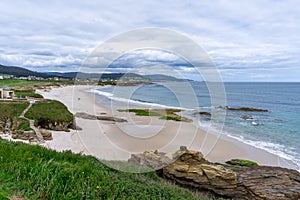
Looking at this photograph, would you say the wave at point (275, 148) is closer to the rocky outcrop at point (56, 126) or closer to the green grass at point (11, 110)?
the rocky outcrop at point (56, 126)

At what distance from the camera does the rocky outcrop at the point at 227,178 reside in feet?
30.4

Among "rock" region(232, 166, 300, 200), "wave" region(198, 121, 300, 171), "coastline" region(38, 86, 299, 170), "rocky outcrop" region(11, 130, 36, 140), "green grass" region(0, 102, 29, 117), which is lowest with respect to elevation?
"wave" region(198, 121, 300, 171)

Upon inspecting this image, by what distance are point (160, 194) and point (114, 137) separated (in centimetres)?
1544

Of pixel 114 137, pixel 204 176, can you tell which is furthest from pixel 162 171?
pixel 114 137

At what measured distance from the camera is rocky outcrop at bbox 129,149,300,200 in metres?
9.26

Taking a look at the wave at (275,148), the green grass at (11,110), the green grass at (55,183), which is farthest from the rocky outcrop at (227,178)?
the green grass at (11,110)

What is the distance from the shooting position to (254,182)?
9.72 metres

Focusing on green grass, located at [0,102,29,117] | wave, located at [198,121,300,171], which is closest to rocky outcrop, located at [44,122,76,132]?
green grass, located at [0,102,29,117]

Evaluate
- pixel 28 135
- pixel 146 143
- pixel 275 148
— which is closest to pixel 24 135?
pixel 28 135

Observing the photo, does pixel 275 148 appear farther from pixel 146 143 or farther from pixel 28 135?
pixel 28 135

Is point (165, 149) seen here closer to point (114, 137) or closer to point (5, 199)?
point (114, 137)

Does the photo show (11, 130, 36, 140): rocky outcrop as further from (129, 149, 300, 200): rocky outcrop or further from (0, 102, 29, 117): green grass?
(129, 149, 300, 200): rocky outcrop

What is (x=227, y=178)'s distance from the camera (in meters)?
9.62

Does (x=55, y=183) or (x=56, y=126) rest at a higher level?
(x=55, y=183)
